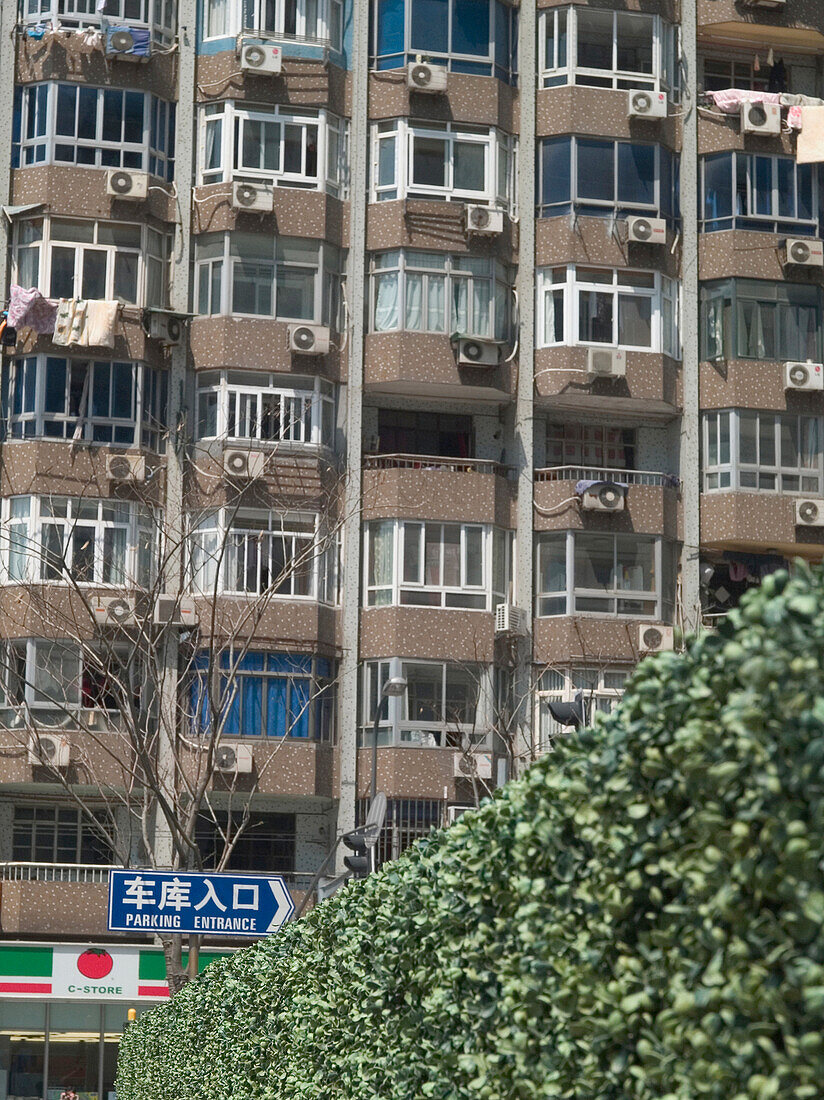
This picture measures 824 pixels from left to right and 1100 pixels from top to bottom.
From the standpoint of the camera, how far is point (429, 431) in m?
42.1

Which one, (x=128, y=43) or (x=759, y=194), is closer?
(x=128, y=43)

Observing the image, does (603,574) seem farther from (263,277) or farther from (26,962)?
(26,962)

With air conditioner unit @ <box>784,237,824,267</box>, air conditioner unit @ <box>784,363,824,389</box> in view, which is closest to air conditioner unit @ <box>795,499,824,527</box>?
air conditioner unit @ <box>784,363,824,389</box>

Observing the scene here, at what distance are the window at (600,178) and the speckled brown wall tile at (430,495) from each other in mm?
6483

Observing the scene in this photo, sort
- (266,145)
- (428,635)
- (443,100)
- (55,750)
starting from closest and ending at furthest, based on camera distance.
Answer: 1. (55,750)
2. (428,635)
3. (266,145)
4. (443,100)

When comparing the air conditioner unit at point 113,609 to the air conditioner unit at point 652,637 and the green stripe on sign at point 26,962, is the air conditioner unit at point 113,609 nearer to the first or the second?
the green stripe on sign at point 26,962

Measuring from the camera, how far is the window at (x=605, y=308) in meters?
41.5

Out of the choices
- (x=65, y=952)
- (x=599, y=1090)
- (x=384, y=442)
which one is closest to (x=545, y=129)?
(x=384, y=442)

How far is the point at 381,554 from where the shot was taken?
4009 centimetres

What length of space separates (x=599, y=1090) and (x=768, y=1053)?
116 cm

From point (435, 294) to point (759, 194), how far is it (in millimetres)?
7630

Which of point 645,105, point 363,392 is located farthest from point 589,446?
point 645,105

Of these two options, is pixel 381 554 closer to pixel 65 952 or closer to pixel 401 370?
pixel 401 370

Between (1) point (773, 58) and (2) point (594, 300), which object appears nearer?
(2) point (594, 300)
